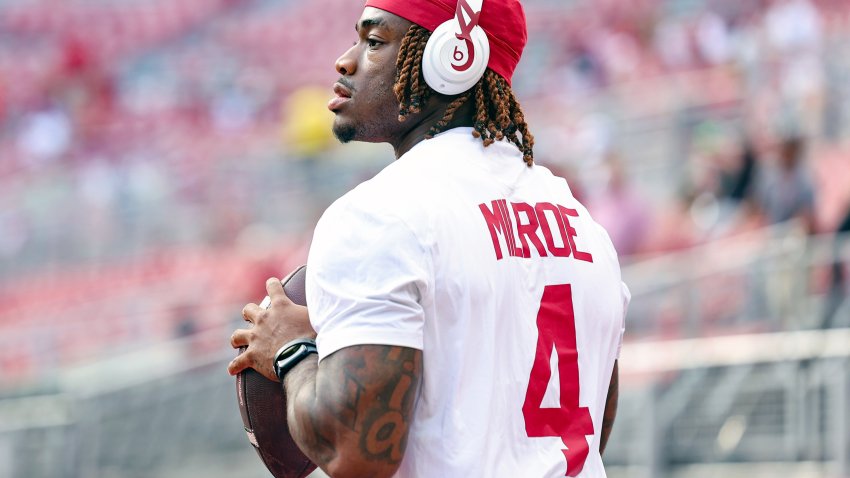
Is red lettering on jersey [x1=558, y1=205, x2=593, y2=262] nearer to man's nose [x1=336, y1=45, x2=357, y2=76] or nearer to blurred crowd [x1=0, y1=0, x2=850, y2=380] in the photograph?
man's nose [x1=336, y1=45, x2=357, y2=76]

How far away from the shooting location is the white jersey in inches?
90.7

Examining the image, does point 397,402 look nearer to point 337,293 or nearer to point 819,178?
point 337,293

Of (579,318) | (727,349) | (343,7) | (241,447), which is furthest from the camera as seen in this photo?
(343,7)

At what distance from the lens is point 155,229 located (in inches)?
578

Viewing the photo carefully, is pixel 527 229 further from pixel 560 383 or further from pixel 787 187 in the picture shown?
pixel 787 187

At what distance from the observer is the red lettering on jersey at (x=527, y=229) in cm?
249

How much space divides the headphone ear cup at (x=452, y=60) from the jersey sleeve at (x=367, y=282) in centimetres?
34

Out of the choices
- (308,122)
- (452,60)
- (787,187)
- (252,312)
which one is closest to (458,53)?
(452,60)

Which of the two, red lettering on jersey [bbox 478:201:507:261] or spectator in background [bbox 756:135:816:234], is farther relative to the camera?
spectator in background [bbox 756:135:816:234]

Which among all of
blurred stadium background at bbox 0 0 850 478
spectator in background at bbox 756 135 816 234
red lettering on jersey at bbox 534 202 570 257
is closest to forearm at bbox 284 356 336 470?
red lettering on jersey at bbox 534 202 570 257

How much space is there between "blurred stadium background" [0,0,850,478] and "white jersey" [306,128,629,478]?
13.7 ft

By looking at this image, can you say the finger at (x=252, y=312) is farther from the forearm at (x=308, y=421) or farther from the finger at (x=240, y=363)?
the forearm at (x=308, y=421)

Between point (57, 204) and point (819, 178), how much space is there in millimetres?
9008

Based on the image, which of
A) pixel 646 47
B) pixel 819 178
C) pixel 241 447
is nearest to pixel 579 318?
pixel 241 447
